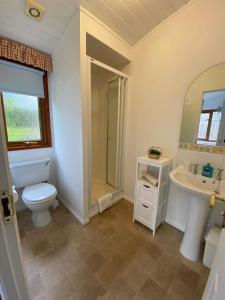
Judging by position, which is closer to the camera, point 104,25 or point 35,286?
point 35,286

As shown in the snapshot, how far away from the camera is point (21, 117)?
6.39 ft

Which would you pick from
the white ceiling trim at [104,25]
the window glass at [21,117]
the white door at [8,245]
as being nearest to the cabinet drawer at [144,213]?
the white door at [8,245]

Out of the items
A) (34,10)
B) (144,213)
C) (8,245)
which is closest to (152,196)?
(144,213)

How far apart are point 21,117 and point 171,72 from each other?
205 centimetres

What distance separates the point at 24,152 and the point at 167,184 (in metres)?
2.00

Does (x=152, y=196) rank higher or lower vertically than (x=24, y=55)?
lower

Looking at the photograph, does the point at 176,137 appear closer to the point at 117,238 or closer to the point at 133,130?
the point at 133,130

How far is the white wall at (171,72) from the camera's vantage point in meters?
1.33

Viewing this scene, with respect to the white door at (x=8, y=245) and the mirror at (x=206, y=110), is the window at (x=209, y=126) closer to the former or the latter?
the mirror at (x=206, y=110)

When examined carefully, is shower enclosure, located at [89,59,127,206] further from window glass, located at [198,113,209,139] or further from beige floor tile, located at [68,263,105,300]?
window glass, located at [198,113,209,139]

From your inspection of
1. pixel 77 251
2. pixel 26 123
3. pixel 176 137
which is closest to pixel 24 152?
pixel 26 123

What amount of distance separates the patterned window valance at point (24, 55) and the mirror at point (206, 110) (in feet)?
6.21

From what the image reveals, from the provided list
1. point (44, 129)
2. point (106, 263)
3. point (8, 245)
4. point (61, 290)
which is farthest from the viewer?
point (44, 129)

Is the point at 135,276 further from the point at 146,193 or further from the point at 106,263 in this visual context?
the point at 146,193
